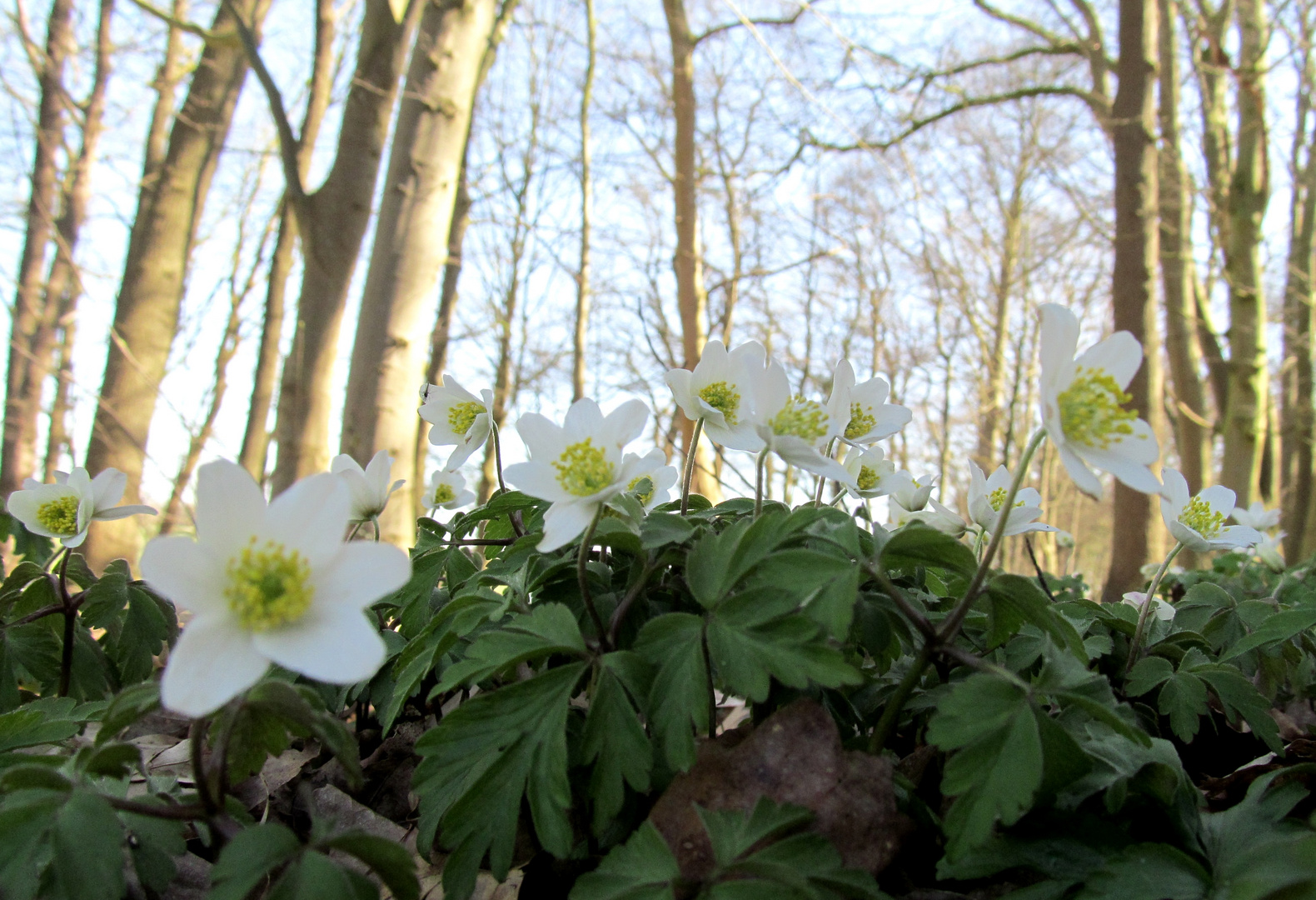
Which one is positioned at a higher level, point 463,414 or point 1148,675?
point 463,414

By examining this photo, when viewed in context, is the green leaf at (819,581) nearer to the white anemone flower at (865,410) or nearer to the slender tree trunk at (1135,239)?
the white anemone flower at (865,410)

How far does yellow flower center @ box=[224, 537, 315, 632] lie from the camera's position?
81cm

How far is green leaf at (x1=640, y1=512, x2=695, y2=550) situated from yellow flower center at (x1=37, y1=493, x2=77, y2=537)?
3.98ft

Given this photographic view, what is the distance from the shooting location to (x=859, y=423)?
139cm

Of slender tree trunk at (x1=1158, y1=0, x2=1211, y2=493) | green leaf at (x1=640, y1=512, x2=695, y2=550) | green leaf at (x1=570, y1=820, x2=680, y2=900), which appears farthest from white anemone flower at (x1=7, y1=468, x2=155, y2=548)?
slender tree trunk at (x1=1158, y1=0, x2=1211, y2=493)

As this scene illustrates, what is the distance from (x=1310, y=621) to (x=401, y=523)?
374cm

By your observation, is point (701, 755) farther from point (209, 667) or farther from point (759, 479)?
point (209, 667)

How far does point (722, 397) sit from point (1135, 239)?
23.6 feet

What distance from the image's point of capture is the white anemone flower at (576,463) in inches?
39.4

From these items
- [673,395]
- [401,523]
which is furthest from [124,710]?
[401,523]

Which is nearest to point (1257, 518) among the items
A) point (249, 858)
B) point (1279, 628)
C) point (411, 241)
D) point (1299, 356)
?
point (1279, 628)

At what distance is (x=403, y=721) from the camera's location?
1.52 meters

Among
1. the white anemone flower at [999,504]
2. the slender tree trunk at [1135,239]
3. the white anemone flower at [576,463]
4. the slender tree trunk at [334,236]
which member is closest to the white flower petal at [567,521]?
the white anemone flower at [576,463]

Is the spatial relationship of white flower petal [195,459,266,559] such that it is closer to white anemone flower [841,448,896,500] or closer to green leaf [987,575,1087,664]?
green leaf [987,575,1087,664]
